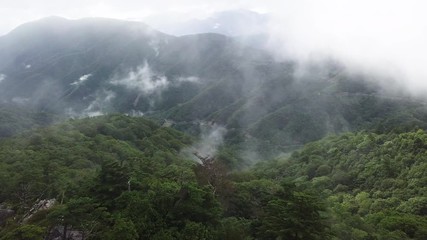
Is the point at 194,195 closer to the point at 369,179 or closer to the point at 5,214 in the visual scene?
the point at 5,214

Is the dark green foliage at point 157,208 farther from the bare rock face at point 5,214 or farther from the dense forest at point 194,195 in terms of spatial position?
the bare rock face at point 5,214

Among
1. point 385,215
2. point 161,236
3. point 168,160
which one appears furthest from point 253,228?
point 168,160

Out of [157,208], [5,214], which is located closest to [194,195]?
[157,208]

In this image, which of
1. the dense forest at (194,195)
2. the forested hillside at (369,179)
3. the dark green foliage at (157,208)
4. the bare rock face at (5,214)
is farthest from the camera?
the forested hillside at (369,179)

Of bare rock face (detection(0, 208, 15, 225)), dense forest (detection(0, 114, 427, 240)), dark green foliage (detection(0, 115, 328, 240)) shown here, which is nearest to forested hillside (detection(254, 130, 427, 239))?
dense forest (detection(0, 114, 427, 240))

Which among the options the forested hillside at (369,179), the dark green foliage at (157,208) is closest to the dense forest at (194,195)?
the dark green foliage at (157,208)

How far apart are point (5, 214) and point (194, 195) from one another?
3185 cm

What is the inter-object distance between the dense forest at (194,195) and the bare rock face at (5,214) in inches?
6.5

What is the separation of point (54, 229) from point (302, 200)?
27365 millimetres

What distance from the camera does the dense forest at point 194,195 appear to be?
142 ft

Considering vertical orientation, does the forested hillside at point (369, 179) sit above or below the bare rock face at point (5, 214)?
below

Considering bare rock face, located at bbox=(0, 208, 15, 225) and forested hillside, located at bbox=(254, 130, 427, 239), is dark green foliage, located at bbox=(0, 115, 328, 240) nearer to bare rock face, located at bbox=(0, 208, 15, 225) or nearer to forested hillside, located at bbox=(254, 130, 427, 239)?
bare rock face, located at bbox=(0, 208, 15, 225)

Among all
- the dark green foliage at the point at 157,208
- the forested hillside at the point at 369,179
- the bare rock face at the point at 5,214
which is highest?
the dark green foliage at the point at 157,208

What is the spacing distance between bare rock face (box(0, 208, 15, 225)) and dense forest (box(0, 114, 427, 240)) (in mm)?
165
